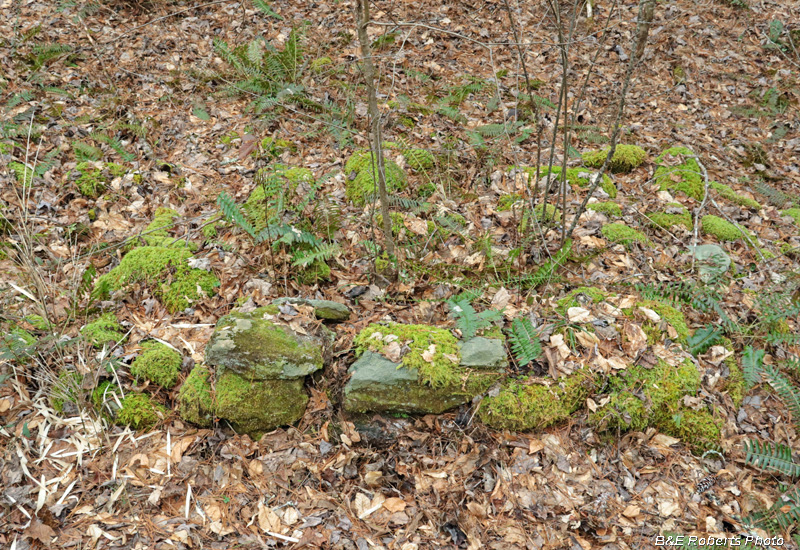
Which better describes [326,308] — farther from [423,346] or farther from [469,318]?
[469,318]

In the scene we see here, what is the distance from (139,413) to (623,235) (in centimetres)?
434

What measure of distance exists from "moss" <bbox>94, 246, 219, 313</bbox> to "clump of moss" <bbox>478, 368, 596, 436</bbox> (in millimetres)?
2574

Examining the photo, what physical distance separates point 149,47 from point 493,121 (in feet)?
17.6

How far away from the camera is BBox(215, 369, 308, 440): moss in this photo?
3338mm

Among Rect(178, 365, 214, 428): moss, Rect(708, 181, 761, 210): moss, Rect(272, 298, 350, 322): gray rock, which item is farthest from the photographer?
Rect(708, 181, 761, 210): moss

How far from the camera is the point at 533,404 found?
3.28 m

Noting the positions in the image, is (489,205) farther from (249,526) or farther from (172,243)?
(249,526)

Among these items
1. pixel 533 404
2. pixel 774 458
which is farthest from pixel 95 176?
pixel 774 458

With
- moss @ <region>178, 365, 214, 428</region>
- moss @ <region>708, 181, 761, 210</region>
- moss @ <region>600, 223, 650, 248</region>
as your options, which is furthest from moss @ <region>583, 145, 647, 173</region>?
moss @ <region>178, 365, 214, 428</region>

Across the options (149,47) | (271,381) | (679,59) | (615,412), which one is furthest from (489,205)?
(149,47)

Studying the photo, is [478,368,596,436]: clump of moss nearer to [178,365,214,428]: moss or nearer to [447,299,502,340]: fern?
[447,299,502,340]: fern

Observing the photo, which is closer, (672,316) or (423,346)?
(423,346)

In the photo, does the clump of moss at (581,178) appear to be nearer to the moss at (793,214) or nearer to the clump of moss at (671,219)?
the clump of moss at (671,219)

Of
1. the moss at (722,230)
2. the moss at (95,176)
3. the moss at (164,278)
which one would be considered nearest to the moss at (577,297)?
the moss at (722,230)
